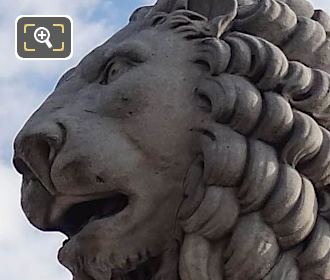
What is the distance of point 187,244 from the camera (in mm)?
2258

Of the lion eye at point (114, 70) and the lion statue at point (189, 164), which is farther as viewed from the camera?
the lion eye at point (114, 70)

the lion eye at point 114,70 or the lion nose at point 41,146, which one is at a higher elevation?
the lion eye at point 114,70

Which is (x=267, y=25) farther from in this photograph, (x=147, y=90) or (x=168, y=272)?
(x=168, y=272)

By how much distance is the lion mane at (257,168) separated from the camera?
2.22m

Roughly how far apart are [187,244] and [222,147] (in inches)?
7.9

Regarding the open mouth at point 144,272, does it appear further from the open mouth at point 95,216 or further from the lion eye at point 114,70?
the lion eye at point 114,70

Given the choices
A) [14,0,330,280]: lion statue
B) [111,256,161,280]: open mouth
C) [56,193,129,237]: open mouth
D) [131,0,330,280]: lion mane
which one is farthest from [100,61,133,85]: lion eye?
[111,256,161,280]: open mouth

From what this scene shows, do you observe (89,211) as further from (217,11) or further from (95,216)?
(217,11)

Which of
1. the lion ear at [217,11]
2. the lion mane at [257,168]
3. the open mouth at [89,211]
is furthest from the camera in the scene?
the lion ear at [217,11]

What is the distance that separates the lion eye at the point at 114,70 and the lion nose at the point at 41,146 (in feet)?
0.52

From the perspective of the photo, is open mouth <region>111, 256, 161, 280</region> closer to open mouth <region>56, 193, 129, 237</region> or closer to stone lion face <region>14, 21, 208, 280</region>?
stone lion face <region>14, 21, 208, 280</region>

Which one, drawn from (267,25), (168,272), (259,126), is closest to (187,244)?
(168,272)

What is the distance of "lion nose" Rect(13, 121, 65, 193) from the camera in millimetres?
2301

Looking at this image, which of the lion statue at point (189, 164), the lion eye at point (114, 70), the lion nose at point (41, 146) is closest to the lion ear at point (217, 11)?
the lion statue at point (189, 164)
